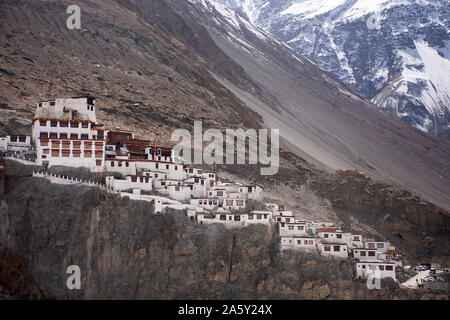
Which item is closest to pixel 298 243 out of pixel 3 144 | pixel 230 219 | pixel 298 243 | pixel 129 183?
pixel 298 243

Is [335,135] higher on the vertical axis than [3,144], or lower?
higher

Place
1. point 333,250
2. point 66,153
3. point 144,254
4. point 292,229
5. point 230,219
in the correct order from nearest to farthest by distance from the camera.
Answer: point 144,254 < point 230,219 < point 333,250 < point 66,153 < point 292,229

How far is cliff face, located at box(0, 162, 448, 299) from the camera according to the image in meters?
54.3

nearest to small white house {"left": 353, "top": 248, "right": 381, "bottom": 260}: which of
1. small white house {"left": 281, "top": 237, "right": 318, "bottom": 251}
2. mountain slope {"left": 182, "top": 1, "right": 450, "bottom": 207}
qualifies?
small white house {"left": 281, "top": 237, "right": 318, "bottom": 251}

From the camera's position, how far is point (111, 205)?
5647 cm

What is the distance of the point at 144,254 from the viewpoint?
182ft

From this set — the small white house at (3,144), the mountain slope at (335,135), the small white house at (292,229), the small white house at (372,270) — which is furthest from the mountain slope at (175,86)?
the small white house at (372,270)

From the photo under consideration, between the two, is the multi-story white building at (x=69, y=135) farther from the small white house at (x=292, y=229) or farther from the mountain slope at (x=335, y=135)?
the mountain slope at (x=335, y=135)

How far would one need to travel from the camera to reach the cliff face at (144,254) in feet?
178

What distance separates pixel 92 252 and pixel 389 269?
26711mm

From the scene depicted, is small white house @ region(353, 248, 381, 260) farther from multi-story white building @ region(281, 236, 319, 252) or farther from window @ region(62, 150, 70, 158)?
window @ region(62, 150, 70, 158)

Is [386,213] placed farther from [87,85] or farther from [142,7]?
[142,7]

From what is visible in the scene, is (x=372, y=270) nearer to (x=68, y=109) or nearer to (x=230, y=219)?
(x=230, y=219)
